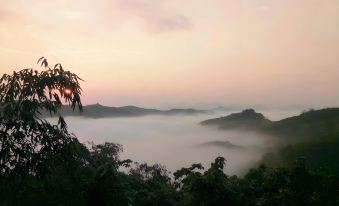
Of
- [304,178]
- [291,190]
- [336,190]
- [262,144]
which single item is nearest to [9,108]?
[291,190]

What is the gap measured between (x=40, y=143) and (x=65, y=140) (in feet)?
1.96

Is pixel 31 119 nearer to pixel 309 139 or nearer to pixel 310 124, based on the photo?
pixel 309 139

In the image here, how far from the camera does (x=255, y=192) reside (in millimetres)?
21453

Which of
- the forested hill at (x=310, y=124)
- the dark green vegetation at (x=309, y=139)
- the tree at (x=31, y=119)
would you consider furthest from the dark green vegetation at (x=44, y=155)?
the forested hill at (x=310, y=124)

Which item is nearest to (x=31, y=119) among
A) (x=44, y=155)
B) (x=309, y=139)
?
(x=44, y=155)

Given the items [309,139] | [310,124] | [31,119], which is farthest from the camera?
[310,124]

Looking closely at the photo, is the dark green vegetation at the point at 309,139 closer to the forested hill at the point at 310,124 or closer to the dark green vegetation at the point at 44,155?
the forested hill at the point at 310,124

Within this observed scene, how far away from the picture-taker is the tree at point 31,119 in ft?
29.0

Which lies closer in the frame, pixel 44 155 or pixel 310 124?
pixel 44 155

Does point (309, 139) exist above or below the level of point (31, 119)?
below

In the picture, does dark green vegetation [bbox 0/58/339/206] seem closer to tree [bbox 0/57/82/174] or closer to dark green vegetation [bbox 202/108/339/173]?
tree [bbox 0/57/82/174]

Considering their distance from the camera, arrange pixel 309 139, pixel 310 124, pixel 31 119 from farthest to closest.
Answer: pixel 310 124 → pixel 309 139 → pixel 31 119

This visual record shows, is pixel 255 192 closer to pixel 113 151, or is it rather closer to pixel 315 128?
pixel 113 151

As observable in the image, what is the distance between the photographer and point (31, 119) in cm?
879
